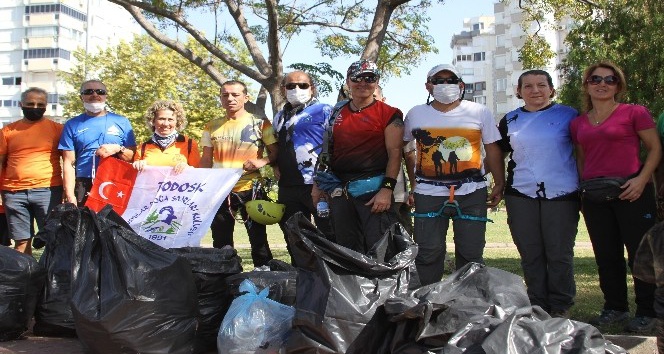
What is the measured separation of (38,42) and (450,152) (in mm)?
87120

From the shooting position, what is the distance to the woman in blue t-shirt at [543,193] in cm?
498

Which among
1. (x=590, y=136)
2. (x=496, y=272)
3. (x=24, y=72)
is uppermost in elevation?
(x=24, y=72)

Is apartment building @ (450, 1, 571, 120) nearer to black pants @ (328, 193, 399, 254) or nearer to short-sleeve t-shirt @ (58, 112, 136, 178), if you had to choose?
short-sleeve t-shirt @ (58, 112, 136, 178)

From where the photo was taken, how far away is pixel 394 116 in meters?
5.23

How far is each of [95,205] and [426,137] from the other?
101 inches

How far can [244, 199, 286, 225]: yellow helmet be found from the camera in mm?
5734

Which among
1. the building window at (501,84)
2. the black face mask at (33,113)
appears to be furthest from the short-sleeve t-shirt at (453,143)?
the building window at (501,84)

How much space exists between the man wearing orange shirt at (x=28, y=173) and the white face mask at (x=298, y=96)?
7.07 feet

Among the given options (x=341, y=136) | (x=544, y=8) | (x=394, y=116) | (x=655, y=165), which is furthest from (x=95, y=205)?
(x=544, y=8)

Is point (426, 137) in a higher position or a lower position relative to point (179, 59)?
lower

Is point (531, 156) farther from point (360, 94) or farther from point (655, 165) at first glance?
point (360, 94)

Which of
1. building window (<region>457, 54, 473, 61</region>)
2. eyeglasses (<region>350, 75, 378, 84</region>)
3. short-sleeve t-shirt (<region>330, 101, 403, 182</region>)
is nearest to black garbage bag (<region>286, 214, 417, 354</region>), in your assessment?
short-sleeve t-shirt (<region>330, 101, 403, 182</region>)

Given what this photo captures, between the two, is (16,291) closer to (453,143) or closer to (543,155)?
(453,143)

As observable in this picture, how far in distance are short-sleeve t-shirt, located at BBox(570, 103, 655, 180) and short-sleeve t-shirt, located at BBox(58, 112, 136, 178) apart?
12.1ft
